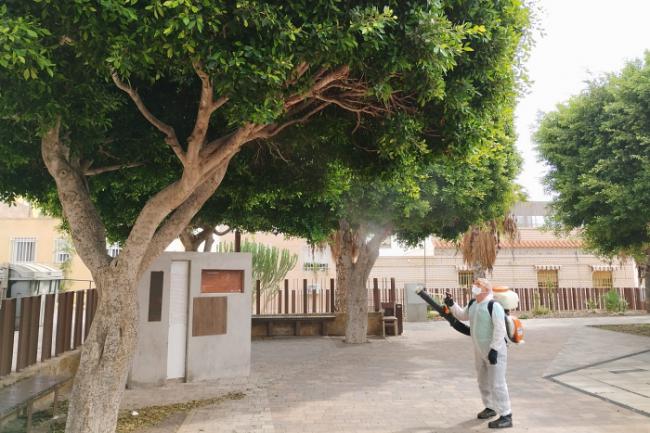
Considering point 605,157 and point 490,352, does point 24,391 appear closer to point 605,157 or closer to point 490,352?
point 490,352

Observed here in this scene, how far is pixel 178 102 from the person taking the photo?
21.8ft

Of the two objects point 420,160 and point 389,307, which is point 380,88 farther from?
point 389,307

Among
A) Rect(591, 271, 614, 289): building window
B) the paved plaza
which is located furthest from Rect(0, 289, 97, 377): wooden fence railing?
Rect(591, 271, 614, 289): building window

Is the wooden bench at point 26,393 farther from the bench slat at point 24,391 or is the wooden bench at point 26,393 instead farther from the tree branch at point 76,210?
the tree branch at point 76,210

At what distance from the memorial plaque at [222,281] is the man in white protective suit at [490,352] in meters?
4.43

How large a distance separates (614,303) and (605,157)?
13.4 metres

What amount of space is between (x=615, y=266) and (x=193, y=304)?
102 ft

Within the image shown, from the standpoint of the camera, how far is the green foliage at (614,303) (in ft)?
74.7

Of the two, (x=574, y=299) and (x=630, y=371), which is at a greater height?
(x=574, y=299)

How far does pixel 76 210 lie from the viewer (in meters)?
5.44

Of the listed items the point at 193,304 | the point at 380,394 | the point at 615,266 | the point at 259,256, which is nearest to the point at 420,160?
the point at 380,394

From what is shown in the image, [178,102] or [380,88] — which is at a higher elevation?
[178,102]

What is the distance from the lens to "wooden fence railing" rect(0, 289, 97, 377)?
6.08 meters

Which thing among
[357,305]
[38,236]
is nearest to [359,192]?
[357,305]
